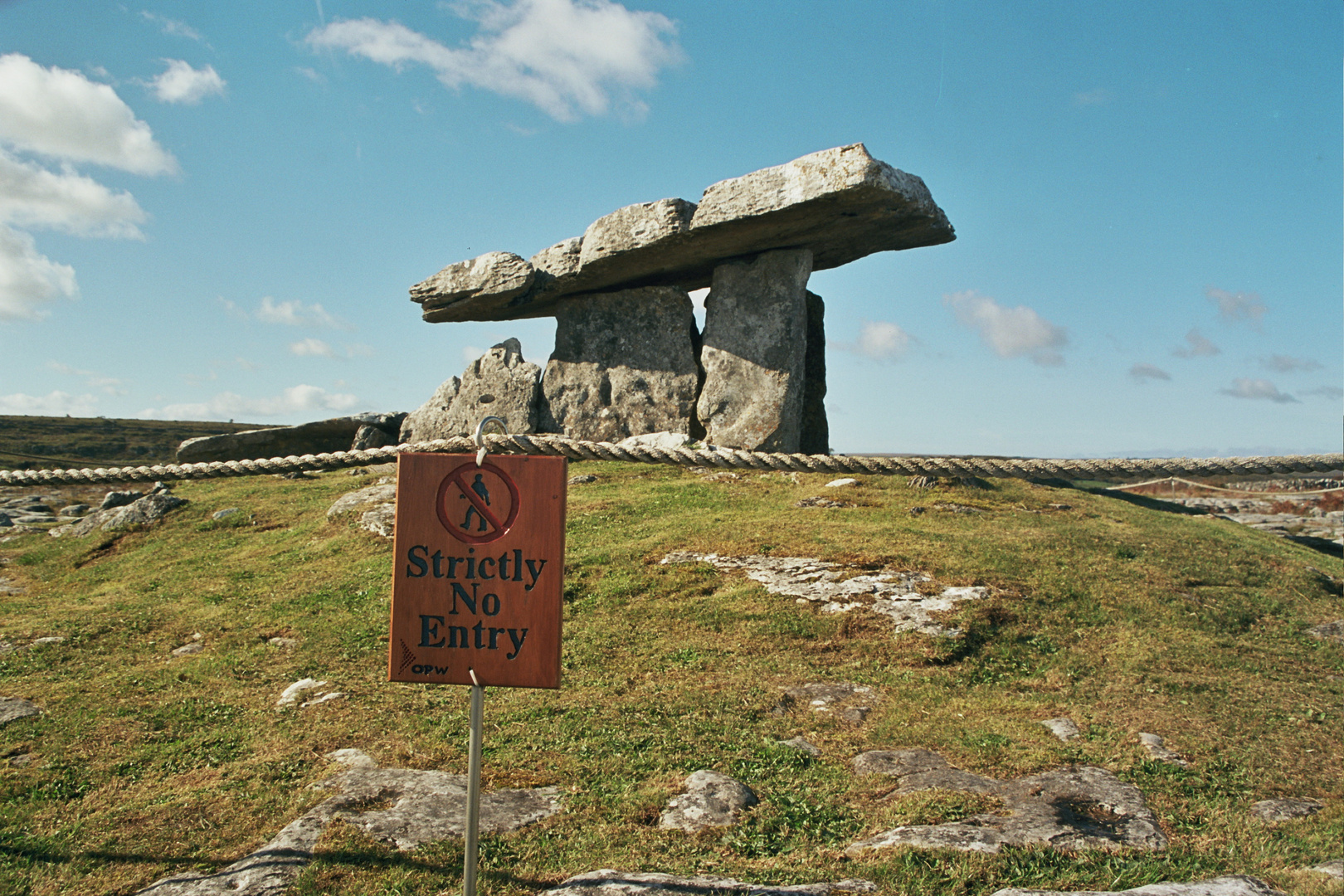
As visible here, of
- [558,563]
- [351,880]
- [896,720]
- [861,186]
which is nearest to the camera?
[558,563]

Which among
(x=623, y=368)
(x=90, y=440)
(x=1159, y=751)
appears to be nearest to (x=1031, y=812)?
(x=1159, y=751)

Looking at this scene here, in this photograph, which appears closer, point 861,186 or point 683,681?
point 683,681

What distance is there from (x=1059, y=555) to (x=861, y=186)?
5475 mm

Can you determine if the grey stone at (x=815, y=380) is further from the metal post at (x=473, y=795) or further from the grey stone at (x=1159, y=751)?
the metal post at (x=473, y=795)

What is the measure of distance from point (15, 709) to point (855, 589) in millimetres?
6506

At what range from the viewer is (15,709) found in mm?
5961

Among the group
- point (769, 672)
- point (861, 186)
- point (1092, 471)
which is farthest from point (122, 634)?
point (861, 186)

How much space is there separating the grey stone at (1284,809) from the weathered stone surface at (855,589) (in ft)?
8.68

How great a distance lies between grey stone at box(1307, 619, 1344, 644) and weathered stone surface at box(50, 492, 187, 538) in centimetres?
1431

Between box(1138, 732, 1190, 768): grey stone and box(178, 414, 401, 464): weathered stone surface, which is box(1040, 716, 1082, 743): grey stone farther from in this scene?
box(178, 414, 401, 464): weathered stone surface

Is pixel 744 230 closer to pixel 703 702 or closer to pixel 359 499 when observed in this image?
pixel 359 499

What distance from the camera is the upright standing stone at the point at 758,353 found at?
13.9 m

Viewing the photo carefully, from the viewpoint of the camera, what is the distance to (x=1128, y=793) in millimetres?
4609

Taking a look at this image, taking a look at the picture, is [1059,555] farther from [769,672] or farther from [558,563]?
[558,563]
